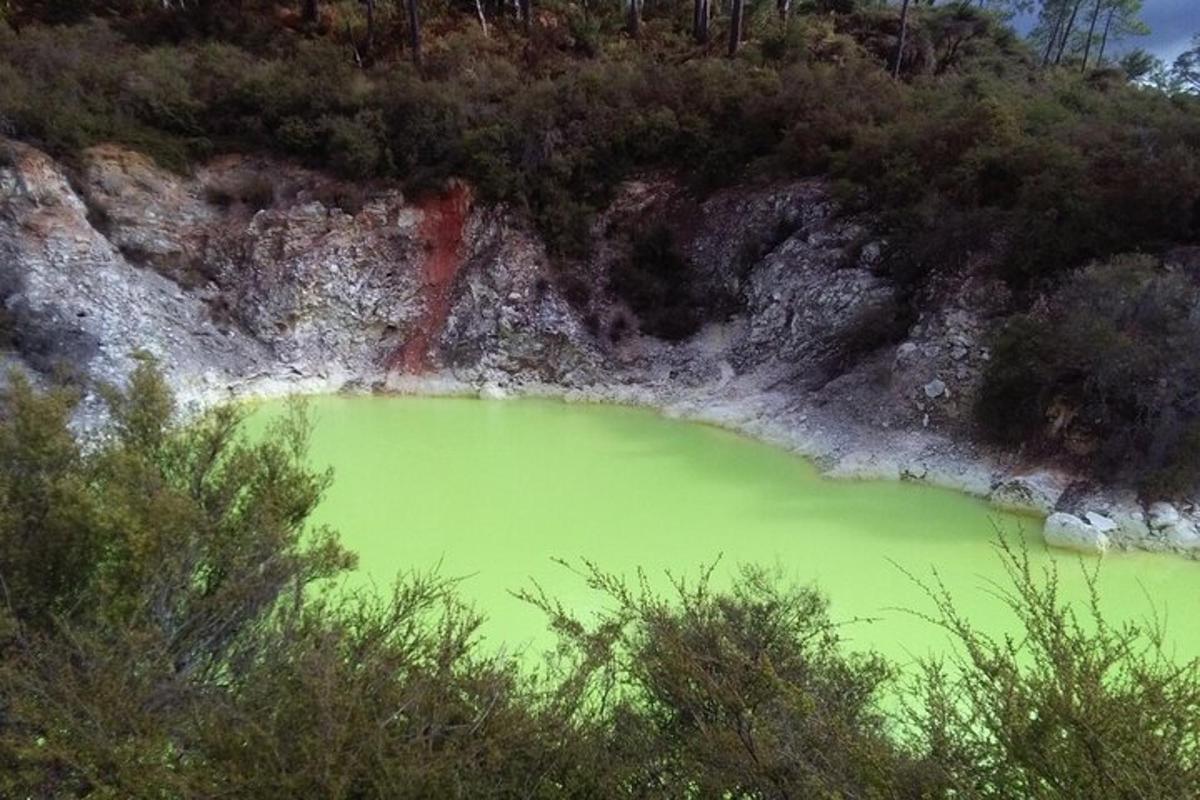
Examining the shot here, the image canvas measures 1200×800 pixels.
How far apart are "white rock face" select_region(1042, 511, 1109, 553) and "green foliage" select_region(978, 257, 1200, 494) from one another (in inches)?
60.1

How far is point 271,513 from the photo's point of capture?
24.4ft

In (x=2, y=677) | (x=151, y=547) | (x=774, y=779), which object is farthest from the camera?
(x=151, y=547)

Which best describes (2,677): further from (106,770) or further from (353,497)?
(353,497)

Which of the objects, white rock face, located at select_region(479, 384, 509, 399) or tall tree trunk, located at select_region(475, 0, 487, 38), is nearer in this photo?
white rock face, located at select_region(479, 384, 509, 399)

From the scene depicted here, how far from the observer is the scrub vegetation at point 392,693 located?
14.8 ft

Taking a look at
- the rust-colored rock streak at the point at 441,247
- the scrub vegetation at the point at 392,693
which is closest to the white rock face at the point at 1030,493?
the scrub vegetation at the point at 392,693

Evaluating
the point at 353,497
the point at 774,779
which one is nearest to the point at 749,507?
the point at 353,497

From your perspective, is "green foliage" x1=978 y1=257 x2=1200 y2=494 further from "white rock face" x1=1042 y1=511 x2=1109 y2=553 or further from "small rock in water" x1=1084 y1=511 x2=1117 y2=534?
"white rock face" x1=1042 y1=511 x2=1109 y2=553

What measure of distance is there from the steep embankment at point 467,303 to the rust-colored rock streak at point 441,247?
0.17 feet

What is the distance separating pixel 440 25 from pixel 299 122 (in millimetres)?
8507

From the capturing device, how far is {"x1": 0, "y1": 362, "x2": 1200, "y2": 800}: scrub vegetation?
177 inches

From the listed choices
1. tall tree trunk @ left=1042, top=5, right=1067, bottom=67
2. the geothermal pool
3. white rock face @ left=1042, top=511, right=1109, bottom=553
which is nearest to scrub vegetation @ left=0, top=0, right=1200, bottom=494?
white rock face @ left=1042, top=511, right=1109, bottom=553

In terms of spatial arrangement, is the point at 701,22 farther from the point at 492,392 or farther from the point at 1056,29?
the point at 1056,29

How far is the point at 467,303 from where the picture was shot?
840 inches
